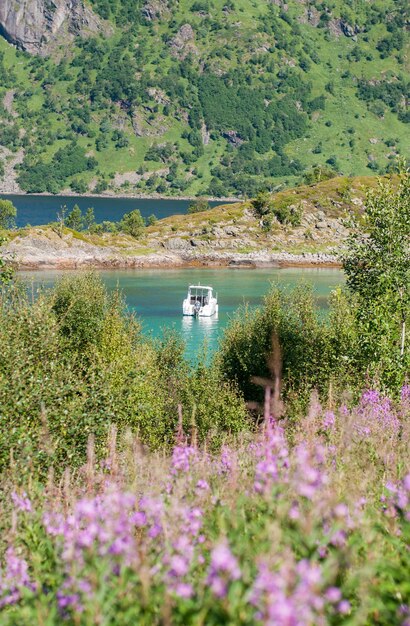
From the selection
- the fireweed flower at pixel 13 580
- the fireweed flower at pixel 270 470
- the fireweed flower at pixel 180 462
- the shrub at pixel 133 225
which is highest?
the shrub at pixel 133 225

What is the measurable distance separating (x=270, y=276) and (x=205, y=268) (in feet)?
50.5

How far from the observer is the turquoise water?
80.4 meters

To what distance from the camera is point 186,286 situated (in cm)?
11100

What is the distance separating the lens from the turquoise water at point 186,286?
80.4m

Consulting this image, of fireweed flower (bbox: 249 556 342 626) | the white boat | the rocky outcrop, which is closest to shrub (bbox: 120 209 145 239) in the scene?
the rocky outcrop

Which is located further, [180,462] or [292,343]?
[292,343]

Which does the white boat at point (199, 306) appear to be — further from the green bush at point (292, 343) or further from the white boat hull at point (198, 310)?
the green bush at point (292, 343)

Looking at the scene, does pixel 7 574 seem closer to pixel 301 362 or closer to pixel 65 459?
pixel 65 459

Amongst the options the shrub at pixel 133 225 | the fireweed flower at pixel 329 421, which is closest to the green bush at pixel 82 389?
the fireweed flower at pixel 329 421

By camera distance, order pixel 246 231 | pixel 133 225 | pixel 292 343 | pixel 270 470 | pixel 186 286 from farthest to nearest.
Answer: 1. pixel 246 231
2. pixel 133 225
3. pixel 186 286
4. pixel 292 343
5. pixel 270 470

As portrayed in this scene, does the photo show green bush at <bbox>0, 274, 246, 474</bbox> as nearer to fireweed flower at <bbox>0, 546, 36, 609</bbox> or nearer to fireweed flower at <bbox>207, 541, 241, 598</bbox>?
fireweed flower at <bbox>0, 546, 36, 609</bbox>

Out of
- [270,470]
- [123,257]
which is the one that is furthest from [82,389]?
[123,257]

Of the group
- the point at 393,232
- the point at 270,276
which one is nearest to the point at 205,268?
the point at 270,276

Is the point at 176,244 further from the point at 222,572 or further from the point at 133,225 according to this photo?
the point at 222,572
